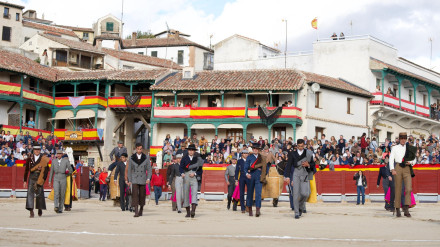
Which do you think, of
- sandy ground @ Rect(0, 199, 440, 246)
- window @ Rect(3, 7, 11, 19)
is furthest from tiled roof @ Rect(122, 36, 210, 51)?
sandy ground @ Rect(0, 199, 440, 246)

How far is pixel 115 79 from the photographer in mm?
54031

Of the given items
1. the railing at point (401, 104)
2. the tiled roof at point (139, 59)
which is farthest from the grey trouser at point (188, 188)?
the tiled roof at point (139, 59)

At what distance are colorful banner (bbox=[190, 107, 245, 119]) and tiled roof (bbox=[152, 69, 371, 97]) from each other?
1431mm

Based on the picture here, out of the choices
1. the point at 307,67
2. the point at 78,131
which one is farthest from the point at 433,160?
the point at 78,131

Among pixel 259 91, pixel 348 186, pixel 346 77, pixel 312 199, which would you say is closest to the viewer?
pixel 312 199

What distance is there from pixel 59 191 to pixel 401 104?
1551 inches

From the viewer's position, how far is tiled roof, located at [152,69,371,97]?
47.8 m

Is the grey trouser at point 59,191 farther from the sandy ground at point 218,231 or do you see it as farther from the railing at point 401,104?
the railing at point 401,104

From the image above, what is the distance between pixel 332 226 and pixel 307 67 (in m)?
43.3

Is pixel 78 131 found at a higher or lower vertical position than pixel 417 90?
lower

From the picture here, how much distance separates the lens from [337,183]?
29766 millimetres

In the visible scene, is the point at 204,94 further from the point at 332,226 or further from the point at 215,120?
the point at 332,226

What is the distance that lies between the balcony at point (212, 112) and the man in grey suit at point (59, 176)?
29245mm

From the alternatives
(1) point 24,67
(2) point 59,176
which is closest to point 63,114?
(1) point 24,67
